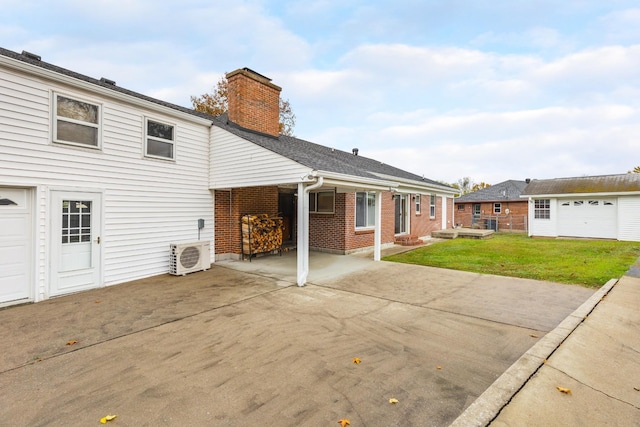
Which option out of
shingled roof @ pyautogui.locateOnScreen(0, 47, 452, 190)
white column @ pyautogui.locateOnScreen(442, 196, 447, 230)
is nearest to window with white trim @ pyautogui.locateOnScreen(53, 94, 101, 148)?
shingled roof @ pyautogui.locateOnScreen(0, 47, 452, 190)

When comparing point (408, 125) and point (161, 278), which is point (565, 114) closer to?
point (408, 125)

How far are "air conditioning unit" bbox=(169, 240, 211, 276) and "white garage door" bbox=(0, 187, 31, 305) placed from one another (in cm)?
271

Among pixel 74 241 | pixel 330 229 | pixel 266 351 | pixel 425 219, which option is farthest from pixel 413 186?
pixel 74 241

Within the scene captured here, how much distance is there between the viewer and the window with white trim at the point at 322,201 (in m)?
11.0

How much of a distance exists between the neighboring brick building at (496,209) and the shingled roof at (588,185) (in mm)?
5756

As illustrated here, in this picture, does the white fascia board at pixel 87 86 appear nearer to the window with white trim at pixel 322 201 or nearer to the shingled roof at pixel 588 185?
the window with white trim at pixel 322 201

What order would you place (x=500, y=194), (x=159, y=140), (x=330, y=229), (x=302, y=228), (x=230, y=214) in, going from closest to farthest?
(x=302, y=228), (x=159, y=140), (x=230, y=214), (x=330, y=229), (x=500, y=194)

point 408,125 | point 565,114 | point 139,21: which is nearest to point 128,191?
point 139,21

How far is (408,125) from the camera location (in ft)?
69.3

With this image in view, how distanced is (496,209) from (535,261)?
1935 centimetres

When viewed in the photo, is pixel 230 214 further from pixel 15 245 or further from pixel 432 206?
pixel 432 206

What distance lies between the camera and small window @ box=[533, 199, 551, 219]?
18469 millimetres

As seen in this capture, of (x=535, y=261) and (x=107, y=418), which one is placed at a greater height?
(x=535, y=261)

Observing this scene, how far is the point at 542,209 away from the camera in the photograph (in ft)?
61.3
